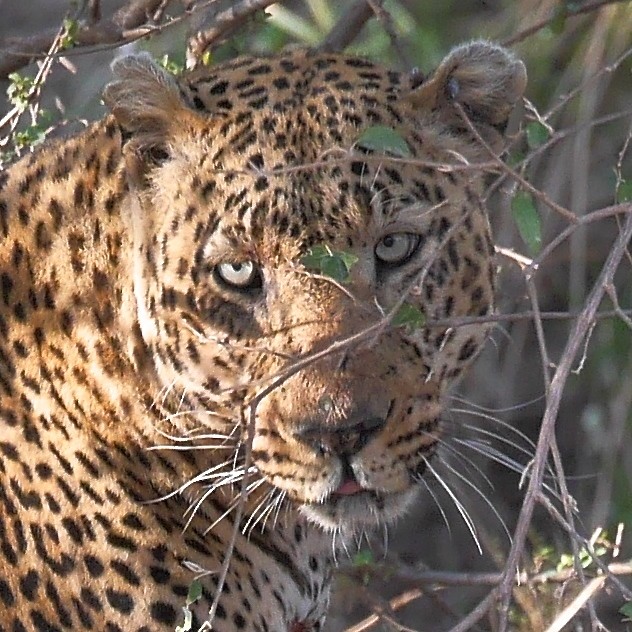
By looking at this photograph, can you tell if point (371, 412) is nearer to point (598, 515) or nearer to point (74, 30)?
point (74, 30)

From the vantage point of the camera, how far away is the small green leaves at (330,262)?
8.58 ft

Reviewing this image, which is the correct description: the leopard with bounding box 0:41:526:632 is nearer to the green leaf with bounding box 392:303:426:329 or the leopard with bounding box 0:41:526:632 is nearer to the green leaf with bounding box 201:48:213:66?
the green leaf with bounding box 392:303:426:329

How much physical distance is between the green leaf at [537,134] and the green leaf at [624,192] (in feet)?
0.56

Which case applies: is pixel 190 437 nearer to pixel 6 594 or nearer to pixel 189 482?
pixel 189 482

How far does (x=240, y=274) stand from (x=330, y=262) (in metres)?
0.44

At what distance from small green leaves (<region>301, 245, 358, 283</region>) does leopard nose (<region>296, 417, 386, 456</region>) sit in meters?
0.30

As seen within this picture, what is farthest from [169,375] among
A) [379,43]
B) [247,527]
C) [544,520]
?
[544,520]

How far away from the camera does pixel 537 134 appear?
2771 mm

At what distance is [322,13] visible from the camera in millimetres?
5465

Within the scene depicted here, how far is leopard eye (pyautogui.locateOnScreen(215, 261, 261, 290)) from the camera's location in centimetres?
302

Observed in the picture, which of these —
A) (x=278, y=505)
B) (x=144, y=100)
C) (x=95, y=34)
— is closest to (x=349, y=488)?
(x=278, y=505)

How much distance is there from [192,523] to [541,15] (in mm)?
2566

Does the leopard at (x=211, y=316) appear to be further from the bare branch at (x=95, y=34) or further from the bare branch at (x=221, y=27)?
the bare branch at (x=95, y=34)

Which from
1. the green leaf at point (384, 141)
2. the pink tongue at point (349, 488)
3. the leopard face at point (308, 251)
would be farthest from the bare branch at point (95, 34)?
the pink tongue at point (349, 488)
